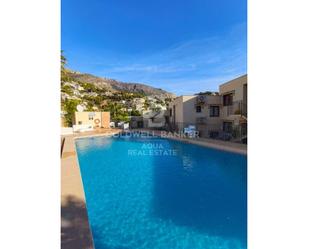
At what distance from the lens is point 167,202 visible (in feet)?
19.0

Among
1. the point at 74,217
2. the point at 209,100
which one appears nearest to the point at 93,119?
the point at 209,100

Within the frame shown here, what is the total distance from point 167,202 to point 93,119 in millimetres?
23088

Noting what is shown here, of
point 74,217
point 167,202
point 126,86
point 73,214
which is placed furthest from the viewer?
point 126,86

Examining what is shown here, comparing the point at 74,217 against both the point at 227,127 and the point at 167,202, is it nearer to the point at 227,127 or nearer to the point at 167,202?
the point at 167,202

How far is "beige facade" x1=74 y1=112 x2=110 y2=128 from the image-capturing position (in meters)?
25.1

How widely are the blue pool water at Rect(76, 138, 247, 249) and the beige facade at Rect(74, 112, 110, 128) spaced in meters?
15.9

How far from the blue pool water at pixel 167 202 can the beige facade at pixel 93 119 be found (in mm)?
15858

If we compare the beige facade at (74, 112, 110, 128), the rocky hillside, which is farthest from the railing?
the beige facade at (74, 112, 110, 128)

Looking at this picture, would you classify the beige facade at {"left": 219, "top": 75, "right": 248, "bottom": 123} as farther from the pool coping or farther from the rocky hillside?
the rocky hillside

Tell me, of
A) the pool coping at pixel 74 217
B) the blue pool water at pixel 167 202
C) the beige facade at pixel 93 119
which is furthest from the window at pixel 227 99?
the beige facade at pixel 93 119

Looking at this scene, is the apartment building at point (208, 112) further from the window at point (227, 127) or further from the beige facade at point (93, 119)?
the beige facade at point (93, 119)
